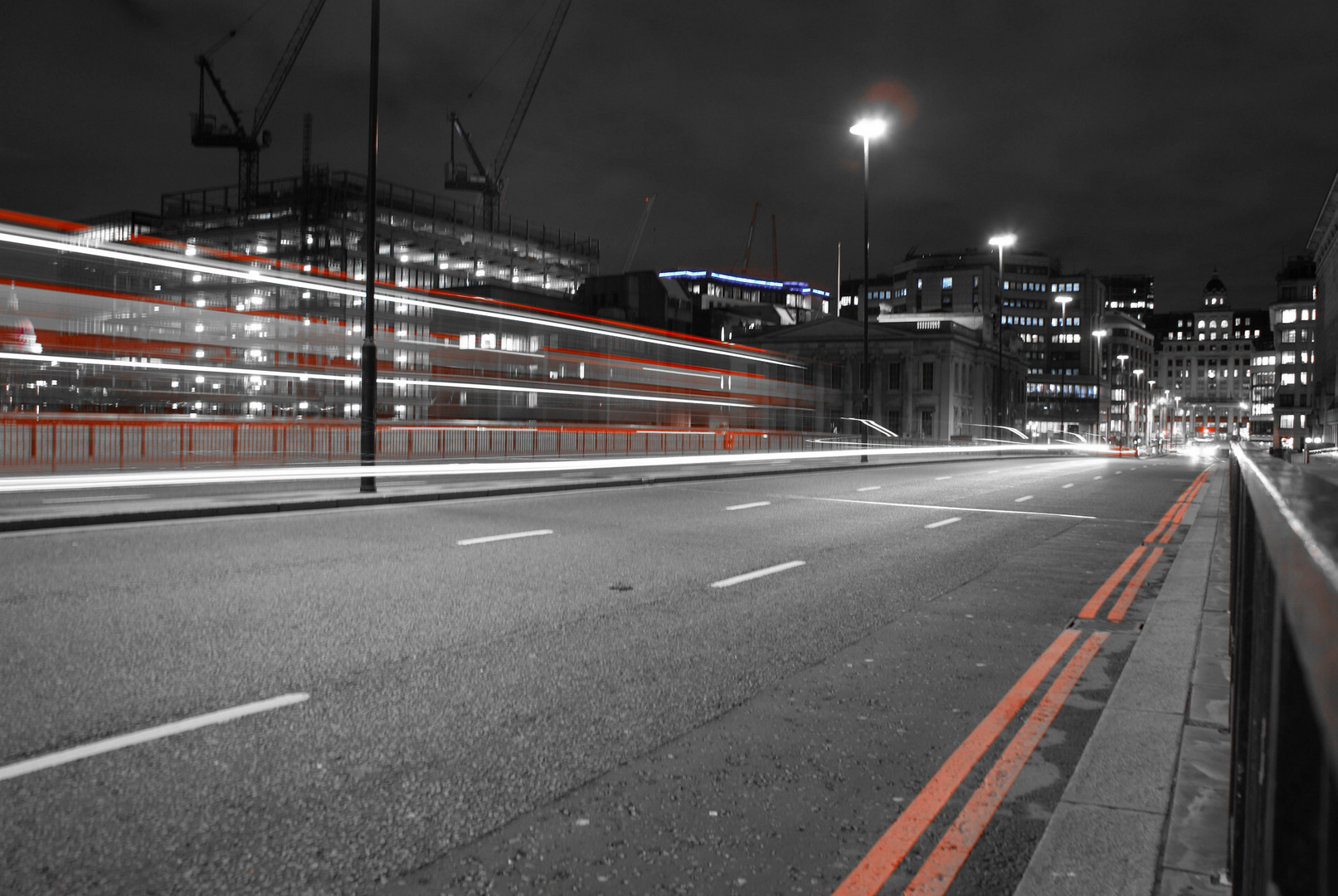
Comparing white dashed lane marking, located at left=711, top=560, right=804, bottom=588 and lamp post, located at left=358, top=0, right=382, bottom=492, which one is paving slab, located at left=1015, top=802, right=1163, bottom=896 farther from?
lamp post, located at left=358, top=0, right=382, bottom=492

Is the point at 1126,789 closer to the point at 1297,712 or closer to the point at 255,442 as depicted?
the point at 1297,712

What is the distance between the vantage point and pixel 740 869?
3477 millimetres

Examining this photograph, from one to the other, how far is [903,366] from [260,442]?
85.2 m

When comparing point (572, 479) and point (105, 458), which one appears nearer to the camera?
point (105, 458)

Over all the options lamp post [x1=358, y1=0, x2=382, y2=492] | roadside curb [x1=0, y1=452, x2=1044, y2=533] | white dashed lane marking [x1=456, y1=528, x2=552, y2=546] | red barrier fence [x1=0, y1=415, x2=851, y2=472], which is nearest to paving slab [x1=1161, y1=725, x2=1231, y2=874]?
white dashed lane marking [x1=456, y1=528, x2=552, y2=546]

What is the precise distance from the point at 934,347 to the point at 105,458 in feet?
290

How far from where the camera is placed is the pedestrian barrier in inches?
736

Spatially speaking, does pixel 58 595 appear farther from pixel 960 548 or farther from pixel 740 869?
pixel 960 548

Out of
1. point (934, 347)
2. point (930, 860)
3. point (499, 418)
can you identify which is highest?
point (934, 347)

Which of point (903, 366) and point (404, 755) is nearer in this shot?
point (404, 755)

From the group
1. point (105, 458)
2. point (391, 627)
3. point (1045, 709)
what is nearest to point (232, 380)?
point (105, 458)

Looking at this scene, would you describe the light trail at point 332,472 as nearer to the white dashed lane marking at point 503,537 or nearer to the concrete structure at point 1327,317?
the white dashed lane marking at point 503,537

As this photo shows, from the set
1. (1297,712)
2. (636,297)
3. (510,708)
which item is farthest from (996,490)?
(636,297)

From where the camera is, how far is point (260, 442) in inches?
909
